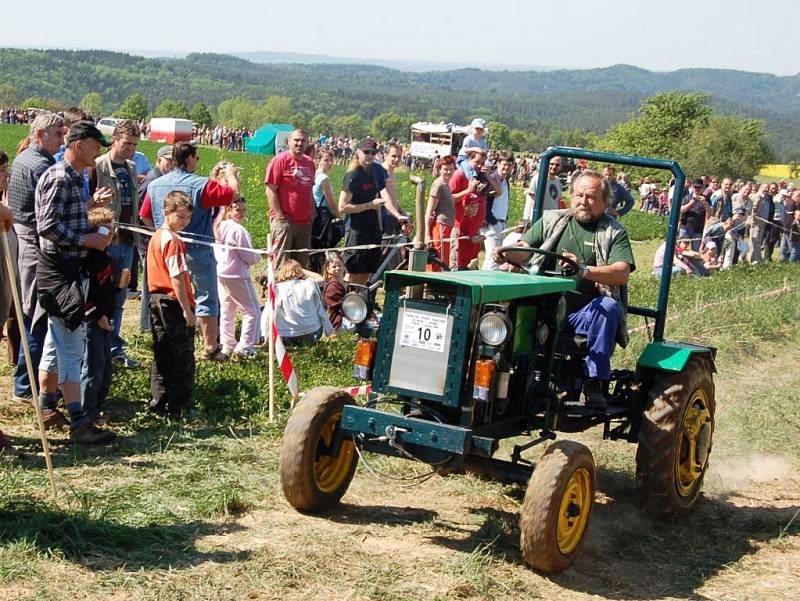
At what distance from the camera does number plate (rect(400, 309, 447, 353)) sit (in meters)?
5.43

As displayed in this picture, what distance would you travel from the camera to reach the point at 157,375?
7.88 m

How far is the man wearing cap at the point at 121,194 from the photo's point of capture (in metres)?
9.12

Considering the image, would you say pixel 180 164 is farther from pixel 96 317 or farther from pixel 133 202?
pixel 96 317

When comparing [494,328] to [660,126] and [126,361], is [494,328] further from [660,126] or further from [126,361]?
[660,126]

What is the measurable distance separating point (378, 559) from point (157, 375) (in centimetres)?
316

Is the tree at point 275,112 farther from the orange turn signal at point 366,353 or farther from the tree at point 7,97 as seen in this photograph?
the orange turn signal at point 366,353

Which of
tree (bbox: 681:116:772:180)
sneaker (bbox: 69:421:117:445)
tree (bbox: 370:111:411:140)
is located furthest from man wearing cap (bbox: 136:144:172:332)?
tree (bbox: 370:111:411:140)

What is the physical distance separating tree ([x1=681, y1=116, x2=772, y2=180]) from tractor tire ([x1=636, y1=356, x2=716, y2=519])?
218ft

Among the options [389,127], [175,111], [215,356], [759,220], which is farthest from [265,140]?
[389,127]

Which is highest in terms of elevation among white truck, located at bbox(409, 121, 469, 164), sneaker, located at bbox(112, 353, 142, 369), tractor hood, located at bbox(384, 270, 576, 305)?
white truck, located at bbox(409, 121, 469, 164)

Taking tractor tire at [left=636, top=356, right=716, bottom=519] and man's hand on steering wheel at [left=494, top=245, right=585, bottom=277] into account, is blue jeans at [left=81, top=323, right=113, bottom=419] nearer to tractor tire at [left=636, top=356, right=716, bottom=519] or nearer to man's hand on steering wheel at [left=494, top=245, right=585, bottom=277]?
man's hand on steering wheel at [left=494, top=245, right=585, bottom=277]

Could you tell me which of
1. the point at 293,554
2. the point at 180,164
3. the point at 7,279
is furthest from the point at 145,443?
the point at 180,164

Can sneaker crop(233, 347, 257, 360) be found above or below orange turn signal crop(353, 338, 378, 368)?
below

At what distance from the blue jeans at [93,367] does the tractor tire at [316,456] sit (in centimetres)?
205
